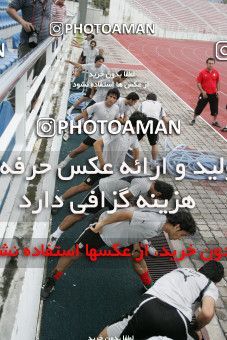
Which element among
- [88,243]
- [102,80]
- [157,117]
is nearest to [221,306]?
[88,243]

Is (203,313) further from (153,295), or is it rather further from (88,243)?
(88,243)

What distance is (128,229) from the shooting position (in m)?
3.77

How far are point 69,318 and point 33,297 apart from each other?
0.56 m

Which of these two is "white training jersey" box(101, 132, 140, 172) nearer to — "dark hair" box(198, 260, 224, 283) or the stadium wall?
"dark hair" box(198, 260, 224, 283)

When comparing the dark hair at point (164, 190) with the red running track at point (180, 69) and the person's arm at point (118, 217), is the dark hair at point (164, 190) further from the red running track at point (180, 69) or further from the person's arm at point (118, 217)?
the red running track at point (180, 69)

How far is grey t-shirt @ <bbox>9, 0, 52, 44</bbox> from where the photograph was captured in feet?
14.9

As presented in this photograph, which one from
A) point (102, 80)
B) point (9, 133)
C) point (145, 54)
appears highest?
point (9, 133)

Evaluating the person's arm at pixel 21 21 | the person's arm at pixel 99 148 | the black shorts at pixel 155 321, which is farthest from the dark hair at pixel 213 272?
the person's arm at pixel 21 21

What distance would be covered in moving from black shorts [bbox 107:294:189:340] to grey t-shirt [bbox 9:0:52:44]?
3439mm

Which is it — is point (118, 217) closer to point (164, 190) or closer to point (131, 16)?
point (164, 190)

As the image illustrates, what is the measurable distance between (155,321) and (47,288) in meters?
1.47

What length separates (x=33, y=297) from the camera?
3.41 meters

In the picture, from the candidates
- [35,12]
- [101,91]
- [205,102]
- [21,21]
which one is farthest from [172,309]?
[205,102]

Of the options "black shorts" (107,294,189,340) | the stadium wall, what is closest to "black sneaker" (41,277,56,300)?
"black shorts" (107,294,189,340)
